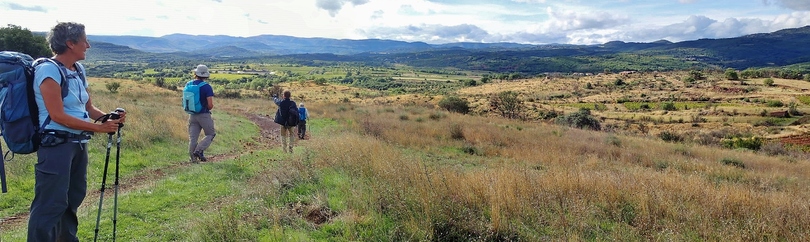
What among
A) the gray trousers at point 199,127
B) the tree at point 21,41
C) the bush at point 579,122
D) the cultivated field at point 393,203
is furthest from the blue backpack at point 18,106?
the tree at point 21,41

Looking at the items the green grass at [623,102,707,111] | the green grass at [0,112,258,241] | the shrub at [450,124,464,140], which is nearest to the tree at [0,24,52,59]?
the green grass at [0,112,258,241]

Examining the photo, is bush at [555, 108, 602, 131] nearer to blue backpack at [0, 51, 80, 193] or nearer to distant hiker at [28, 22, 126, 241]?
distant hiker at [28, 22, 126, 241]

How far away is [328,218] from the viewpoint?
516cm

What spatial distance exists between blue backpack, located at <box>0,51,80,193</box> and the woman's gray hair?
0.18 m

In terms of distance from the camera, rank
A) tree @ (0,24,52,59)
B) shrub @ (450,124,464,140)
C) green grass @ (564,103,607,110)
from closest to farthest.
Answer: shrub @ (450,124,464,140) → tree @ (0,24,52,59) → green grass @ (564,103,607,110)

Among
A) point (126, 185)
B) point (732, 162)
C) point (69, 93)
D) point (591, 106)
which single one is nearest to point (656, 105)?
point (591, 106)

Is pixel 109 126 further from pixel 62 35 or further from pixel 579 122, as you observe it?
pixel 579 122

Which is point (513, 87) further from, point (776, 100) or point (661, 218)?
point (661, 218)

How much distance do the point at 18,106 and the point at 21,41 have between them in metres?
52.7

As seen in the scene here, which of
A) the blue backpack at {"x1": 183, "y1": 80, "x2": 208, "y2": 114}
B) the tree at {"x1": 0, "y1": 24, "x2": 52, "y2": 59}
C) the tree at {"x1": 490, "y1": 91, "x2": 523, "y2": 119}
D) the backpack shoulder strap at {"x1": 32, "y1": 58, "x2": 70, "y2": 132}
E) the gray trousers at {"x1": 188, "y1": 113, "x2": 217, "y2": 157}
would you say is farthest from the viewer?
the tree at {"x1": 490, "y1": 91, "x2": 523, "y2": 119}

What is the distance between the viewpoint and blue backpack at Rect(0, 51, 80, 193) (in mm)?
3268

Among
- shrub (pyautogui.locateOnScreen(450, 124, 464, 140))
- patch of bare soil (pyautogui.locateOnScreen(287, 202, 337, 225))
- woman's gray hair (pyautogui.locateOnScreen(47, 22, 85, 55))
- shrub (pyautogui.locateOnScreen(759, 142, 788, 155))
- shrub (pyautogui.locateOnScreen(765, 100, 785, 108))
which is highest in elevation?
woman's gray hair (pyautogui.locateOnScreen(47, 22, 85, 55))

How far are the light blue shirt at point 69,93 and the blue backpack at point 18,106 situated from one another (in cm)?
4

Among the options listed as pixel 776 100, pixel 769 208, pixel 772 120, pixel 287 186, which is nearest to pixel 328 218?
pixel 287 186
